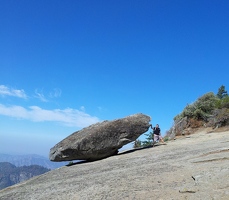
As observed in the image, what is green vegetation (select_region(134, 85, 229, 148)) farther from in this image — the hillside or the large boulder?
the hillside

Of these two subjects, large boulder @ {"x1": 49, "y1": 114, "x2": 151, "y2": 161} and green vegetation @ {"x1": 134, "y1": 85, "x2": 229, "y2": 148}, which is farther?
green vegetation @ {"x1": 134, "y1": 85, "x2": 229, "y2": 148}

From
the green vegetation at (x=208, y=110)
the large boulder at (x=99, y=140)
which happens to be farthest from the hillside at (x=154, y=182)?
the green vegetation at (x=208, y=110)

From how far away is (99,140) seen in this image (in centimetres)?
2395

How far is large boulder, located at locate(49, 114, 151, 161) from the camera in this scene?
23.7 m

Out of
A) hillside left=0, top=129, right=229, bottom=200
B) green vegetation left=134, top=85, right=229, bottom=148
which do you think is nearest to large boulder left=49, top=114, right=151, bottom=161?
hillside left=0, top=129, right=229, bottom=200

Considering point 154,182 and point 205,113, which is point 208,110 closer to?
point 205,113

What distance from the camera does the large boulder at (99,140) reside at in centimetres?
2366

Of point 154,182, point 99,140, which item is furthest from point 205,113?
point 154,182

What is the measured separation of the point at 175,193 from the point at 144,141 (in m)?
33.3

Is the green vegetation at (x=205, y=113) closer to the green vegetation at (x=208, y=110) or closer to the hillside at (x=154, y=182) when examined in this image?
the green vegetation at (x=208, y=110)

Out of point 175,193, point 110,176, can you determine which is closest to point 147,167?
point 110,176

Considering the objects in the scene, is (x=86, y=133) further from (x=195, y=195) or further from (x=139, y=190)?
(x=195, y=195)

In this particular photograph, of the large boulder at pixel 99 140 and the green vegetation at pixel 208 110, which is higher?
the green vegetation at pixel 208 110

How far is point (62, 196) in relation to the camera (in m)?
13.2
